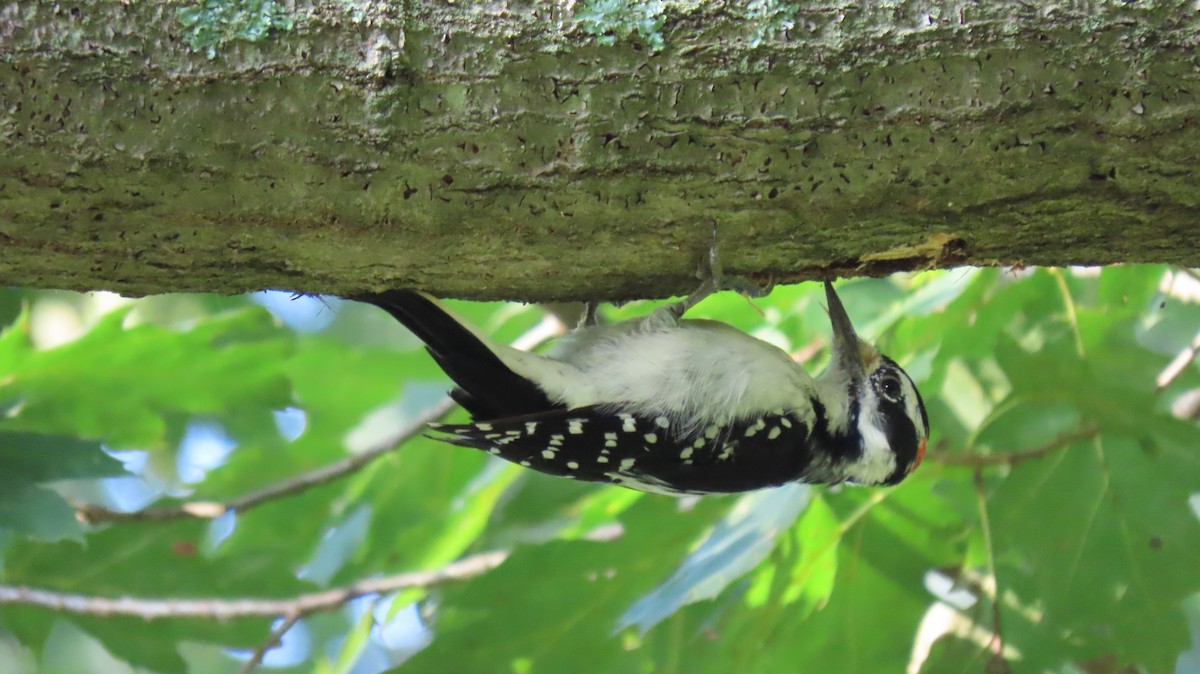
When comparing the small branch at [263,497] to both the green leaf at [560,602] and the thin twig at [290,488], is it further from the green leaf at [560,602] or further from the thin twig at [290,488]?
the green leaf at [560,602]

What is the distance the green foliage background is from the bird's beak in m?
0.08

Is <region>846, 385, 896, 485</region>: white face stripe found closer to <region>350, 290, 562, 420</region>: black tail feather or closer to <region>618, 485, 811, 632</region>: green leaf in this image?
<region>618, 485, 811, 632</region>: green leaf

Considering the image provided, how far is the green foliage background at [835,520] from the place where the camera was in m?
3.42

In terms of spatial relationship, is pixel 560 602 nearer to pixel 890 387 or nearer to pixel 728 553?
pixel 728 553

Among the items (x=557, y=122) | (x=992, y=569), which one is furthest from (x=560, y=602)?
(x=557, y=122)

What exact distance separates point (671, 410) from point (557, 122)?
142 cm

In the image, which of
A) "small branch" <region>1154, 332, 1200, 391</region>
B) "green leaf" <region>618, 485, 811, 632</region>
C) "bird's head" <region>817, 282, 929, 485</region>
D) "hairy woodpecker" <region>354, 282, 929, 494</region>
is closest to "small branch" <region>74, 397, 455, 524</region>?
"hairy woodpecker" <region>354, 282, 929, 494</region>

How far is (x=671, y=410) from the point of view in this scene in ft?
11.1

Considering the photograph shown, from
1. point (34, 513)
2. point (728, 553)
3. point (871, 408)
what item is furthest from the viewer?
point (871, 408)

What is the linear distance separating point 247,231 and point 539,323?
107 inches

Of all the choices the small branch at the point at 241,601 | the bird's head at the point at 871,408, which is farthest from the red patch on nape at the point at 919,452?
the small branch at the point at 241,601

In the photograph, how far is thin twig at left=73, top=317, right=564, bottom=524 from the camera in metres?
4.35

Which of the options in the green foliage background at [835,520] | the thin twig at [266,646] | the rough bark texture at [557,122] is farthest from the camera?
the thin twig at [266,646]

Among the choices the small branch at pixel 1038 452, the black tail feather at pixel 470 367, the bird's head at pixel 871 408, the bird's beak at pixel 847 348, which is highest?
the black tail feather at pixel 470 367
